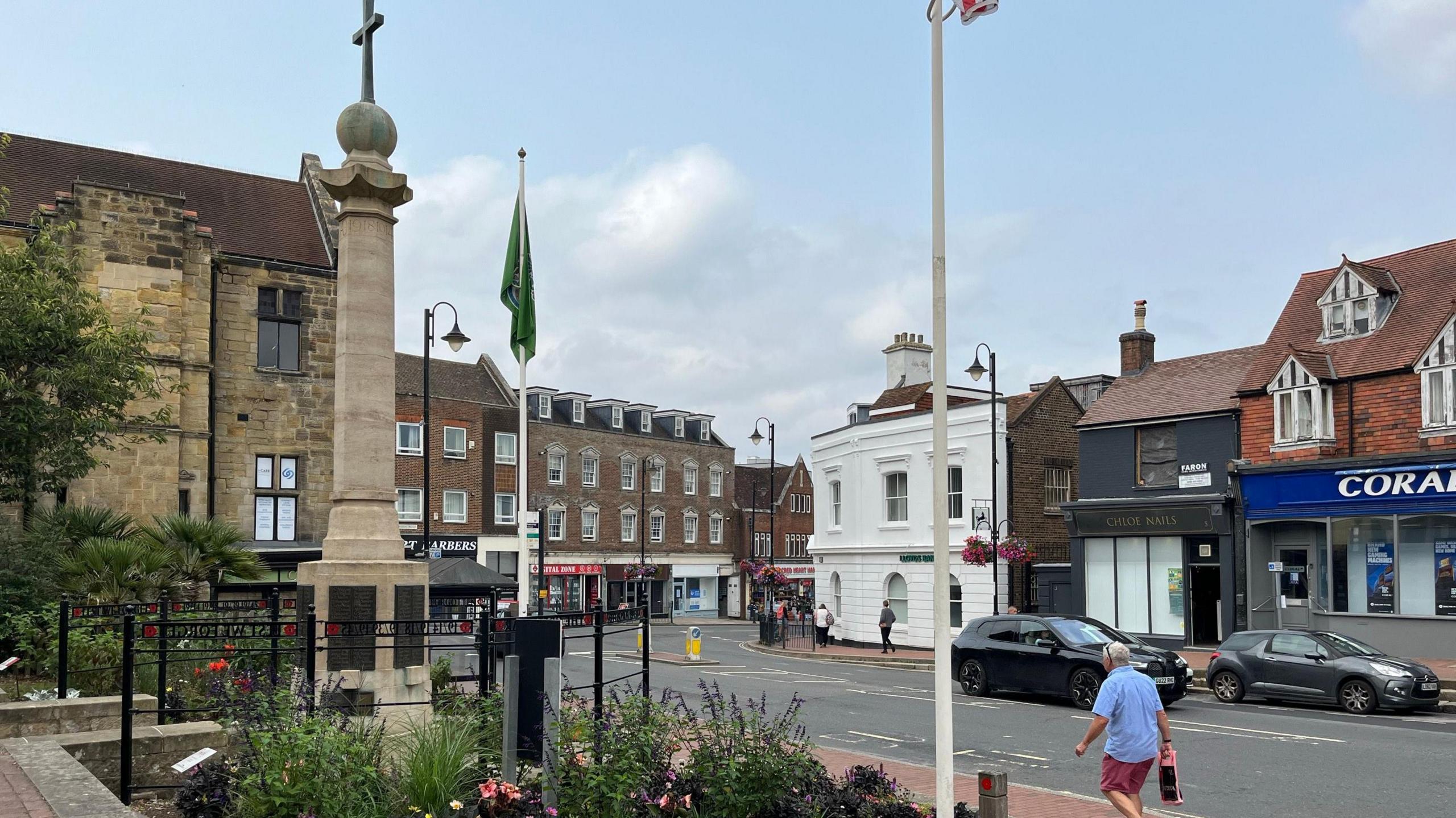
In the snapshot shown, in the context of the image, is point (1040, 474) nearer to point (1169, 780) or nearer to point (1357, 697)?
point (1357, 697)

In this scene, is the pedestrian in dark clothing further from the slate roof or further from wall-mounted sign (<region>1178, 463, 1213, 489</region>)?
the slate roof

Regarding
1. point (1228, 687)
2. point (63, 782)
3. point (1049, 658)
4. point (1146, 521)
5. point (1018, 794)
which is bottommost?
point (1228, 687)

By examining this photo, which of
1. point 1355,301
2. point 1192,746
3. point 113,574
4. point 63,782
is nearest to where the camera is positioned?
point 63,782

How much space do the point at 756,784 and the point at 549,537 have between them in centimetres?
5425

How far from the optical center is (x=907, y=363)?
45.0 meters

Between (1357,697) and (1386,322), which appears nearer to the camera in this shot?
(1357,697)

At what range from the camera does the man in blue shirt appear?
965cm

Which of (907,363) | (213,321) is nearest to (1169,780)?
(213,321)

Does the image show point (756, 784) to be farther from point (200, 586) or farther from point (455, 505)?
point (455, 505)

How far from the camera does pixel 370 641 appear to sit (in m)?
12.1

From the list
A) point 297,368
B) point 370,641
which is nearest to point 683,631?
point 297,368

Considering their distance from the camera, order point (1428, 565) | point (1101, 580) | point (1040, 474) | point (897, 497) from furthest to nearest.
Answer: point (897, 497), point (1040, 474), point (1101, 580), point (1428, 565)

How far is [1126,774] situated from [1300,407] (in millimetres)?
21421

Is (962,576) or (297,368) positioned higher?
(297,368)
